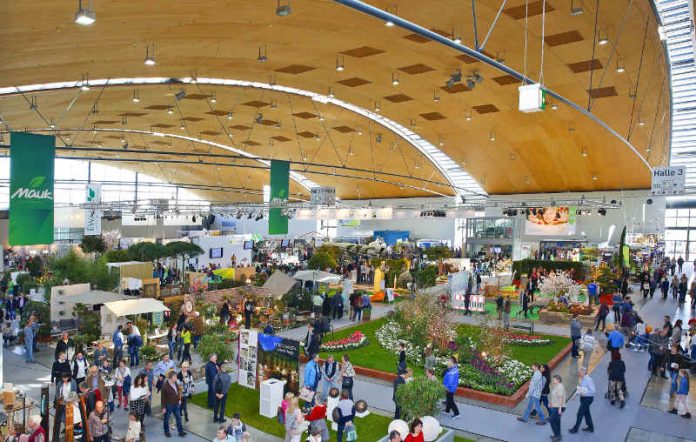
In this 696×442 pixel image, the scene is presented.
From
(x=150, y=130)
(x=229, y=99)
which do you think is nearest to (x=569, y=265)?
(x=229, y=99)

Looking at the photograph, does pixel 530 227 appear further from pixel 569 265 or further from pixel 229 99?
pixel 229 99

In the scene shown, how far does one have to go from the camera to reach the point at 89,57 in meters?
15.7

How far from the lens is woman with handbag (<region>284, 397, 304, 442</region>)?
763 cm

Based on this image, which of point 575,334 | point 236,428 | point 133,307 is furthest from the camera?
point 575,334

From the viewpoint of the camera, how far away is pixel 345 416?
328 inches

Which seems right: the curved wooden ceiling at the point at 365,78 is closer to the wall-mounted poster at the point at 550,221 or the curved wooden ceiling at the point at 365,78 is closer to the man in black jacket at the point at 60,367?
the wall-mounted poster at the point at 550,221

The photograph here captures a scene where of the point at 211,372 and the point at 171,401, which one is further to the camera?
the point at 211,372

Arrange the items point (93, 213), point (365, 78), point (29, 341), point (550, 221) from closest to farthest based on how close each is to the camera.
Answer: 1. point (29, 341)
2. point (365, 78)
3. point (93, 213)
4. point (550, 221)

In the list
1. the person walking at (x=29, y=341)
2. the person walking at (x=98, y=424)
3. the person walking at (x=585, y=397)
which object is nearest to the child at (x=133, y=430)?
the person walking at (x=98, y=424)

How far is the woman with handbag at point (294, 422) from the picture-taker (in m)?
7.63

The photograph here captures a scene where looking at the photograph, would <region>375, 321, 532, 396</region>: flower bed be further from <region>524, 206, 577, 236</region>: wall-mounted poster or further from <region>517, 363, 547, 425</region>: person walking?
<region>524, 206, 577, 236</region>: wall-mounted poster

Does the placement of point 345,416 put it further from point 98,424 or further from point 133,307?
point 133,307

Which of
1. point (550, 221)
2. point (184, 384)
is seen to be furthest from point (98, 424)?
point (550, 221)

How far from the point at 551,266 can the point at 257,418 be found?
2270 centimetres
